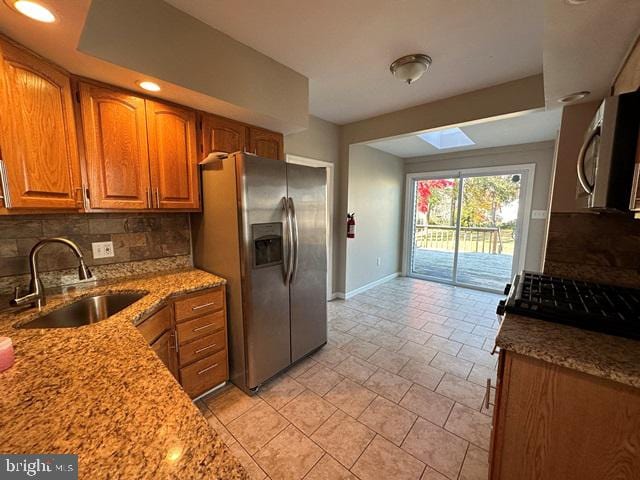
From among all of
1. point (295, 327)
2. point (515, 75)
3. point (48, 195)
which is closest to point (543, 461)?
point (295, 327)

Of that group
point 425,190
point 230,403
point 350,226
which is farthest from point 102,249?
point 425,190

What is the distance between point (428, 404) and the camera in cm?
190

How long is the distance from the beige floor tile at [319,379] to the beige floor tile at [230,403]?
0.40 metres

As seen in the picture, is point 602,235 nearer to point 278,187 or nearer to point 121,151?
Answer: point 278,187

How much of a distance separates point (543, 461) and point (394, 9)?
7.51ft

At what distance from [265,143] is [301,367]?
2.06 metres

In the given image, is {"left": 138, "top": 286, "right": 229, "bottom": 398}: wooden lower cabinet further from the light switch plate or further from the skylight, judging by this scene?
the light switch plate

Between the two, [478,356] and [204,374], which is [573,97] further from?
[204,374]

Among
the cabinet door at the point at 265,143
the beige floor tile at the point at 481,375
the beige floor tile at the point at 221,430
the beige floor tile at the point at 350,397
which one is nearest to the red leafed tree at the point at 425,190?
the beige floor tile at the point at 481,375

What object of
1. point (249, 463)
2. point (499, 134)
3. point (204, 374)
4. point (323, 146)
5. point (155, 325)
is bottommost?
point (249, 463)

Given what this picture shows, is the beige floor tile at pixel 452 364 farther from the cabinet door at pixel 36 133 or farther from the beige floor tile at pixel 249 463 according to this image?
the cabinet door at pixel 36 133

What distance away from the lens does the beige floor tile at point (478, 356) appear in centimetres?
237

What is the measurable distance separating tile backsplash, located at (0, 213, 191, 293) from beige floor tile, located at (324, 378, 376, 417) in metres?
1.64

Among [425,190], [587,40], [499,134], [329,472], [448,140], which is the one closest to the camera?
[587,40]
